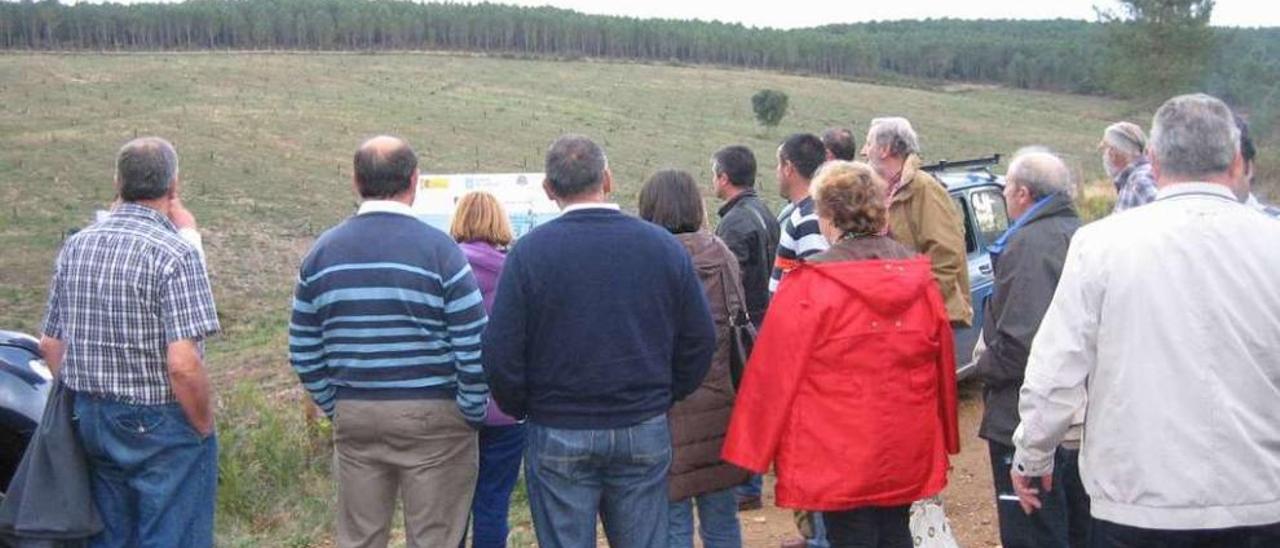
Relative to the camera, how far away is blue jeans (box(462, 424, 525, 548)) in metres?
4.97

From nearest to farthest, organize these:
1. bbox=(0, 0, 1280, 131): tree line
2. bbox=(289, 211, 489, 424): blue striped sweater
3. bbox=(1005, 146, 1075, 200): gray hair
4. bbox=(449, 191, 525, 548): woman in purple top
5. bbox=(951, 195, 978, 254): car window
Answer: bbox=(289, 211, 489, 424): blue striped sweater
bbox=(1005, 146, 1075, 200): gray hair
bbox=(449, 191, 525, 548): woman in purple top
bbox=(951, 195, 978, 254): car window
bbox=(0, 0, 1280, 131): tree line

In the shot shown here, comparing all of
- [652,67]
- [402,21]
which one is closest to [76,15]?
[402,21]

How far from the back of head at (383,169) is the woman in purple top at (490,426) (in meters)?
0.80

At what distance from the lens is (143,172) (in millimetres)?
4195

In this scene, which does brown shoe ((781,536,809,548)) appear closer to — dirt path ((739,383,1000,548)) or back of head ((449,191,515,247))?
dirt path ((739,383,1000,548))

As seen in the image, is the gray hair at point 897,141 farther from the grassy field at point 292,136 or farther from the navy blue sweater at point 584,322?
the navy blue sweater at point 584,322

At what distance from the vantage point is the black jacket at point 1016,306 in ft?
13.4

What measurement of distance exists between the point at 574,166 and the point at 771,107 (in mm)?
46613

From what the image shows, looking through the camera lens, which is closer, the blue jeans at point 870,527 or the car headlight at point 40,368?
the blue jeans at point 870,527

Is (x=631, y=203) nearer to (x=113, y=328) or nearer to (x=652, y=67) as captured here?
(x=113, y=328)

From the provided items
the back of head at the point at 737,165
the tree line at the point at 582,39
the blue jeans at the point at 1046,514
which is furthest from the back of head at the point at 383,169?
the tree line at the point at 582,39

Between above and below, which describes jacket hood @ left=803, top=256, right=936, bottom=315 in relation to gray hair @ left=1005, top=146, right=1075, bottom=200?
below

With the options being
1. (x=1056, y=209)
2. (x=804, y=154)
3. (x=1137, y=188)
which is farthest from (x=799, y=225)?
(x=1137, y=188)

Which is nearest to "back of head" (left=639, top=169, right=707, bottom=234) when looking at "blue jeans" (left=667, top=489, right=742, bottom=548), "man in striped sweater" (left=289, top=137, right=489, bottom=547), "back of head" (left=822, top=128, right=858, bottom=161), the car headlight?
"man in striped sweater" (left=289, top=137, right=489, bottom=547)
